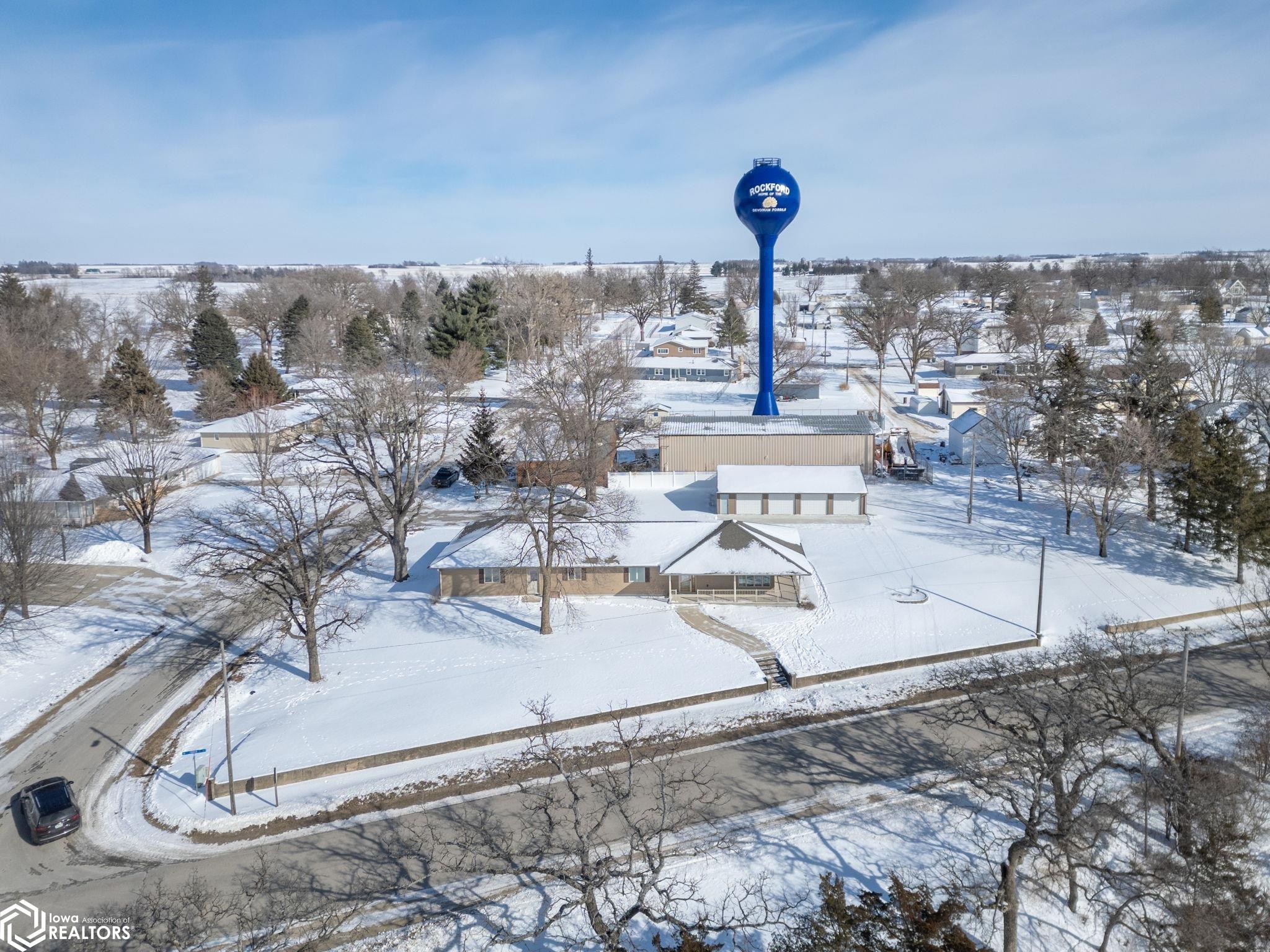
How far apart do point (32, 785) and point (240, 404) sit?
4479 cm

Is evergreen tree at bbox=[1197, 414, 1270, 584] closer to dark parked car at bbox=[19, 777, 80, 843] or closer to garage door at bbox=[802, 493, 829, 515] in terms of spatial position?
garage door at bbox=[802, 493, 829, 515]

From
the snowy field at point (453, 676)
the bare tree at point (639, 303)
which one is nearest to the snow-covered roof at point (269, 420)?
the snowy field at point (453, 676)

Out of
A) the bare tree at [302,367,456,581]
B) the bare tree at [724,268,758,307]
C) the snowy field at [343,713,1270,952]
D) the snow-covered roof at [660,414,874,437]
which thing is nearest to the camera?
the snowy field at [343,713,1270,952]

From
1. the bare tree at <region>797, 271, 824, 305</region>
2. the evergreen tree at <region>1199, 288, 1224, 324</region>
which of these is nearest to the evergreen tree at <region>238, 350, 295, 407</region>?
the evergreen tree at <region>1199, 288, 1224, 324</region>

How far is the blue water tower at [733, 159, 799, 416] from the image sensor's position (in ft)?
158

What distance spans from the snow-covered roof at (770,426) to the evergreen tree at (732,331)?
36047 millimetres

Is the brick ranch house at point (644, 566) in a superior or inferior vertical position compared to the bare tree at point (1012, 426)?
inferior

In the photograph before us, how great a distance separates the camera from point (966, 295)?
14438cm

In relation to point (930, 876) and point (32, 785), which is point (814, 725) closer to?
point (930, 876)

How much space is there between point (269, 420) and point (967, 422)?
143 feet

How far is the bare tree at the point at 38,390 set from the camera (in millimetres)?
48625

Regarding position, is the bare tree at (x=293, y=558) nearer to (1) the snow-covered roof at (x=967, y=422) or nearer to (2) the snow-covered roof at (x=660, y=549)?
(2) the snow-covered roof at (x=660, y=549)

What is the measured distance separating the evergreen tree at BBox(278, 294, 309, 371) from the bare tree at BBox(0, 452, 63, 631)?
47.2 m

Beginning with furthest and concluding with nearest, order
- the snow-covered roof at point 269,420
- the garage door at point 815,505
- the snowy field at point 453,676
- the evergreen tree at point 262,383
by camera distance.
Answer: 1. the evergreen tree at point 262,383
2. the snow-covered roof at point 269,420
3. the garage door at point 815,505
4. the snowy field at point 453,676
